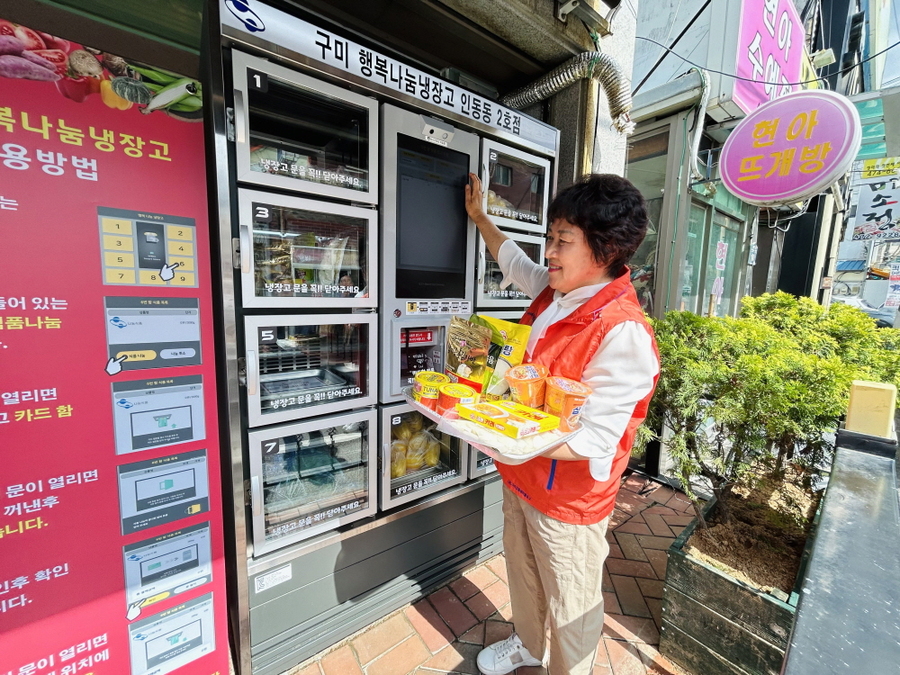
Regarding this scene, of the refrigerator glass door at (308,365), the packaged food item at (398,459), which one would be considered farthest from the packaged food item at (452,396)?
the packaged food item at (398,459)

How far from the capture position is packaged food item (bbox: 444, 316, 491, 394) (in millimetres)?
1664

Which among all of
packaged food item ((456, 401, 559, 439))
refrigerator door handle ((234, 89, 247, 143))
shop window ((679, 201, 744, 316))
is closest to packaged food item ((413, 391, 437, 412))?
packaged food item ((456, 401, 559, 439))

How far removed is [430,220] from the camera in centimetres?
210

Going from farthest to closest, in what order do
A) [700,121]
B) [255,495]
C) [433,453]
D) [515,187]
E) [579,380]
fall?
[700,121]
[515,187]
[433,453]
[255,495]
[579,380]

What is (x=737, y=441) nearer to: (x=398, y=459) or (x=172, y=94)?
(x=398, y=459)

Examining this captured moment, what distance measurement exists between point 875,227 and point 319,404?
12.4m

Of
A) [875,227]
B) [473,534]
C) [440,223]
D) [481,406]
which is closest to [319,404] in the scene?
[481,406]

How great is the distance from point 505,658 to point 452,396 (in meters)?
1.42

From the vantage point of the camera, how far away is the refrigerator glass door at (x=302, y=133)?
1.48 m

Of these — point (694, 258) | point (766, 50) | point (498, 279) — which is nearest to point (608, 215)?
point (498, 279)

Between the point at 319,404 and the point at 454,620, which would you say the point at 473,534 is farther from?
the point at 319,404

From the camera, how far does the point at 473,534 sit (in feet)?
8.22

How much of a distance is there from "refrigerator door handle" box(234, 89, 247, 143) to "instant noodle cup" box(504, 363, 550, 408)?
1.36 metres

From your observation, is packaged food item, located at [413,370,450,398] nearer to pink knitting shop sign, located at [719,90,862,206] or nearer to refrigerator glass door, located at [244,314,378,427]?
refrigerator glass door, located at [244,314,378,427]
